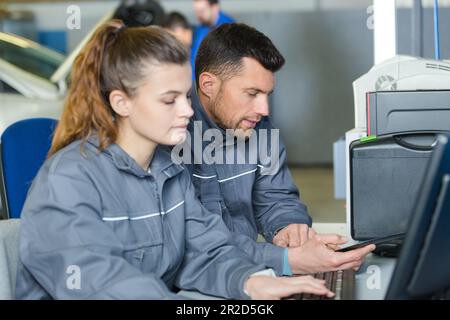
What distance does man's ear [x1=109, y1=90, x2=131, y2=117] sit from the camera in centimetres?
145

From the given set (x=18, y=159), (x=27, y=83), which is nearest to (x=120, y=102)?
(x=18, y=159)

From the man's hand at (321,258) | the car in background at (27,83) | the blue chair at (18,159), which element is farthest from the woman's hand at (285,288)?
the car in background at (27,83)

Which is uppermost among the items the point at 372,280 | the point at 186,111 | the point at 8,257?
→ the point at 186,111

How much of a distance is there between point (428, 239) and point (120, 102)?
65 cm

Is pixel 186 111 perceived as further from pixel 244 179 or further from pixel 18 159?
pixel 18 159

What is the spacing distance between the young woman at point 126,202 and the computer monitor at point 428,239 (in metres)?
0.21

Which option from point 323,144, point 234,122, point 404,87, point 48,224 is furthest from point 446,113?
point 323,144

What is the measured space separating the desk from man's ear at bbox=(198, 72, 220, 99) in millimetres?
630

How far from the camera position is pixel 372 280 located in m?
1.52

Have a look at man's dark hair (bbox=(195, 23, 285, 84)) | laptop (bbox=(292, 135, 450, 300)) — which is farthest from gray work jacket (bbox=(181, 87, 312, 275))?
laptop (bbox=(292, 135, 450, 300))

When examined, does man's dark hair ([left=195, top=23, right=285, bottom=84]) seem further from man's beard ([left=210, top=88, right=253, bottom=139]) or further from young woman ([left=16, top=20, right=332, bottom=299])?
young woman ([left=16, top=20, right=332, bottom=299])

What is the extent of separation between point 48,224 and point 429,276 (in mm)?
610

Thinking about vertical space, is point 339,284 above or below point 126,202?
below

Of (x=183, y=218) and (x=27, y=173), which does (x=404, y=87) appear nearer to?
(x=183, y=218)
